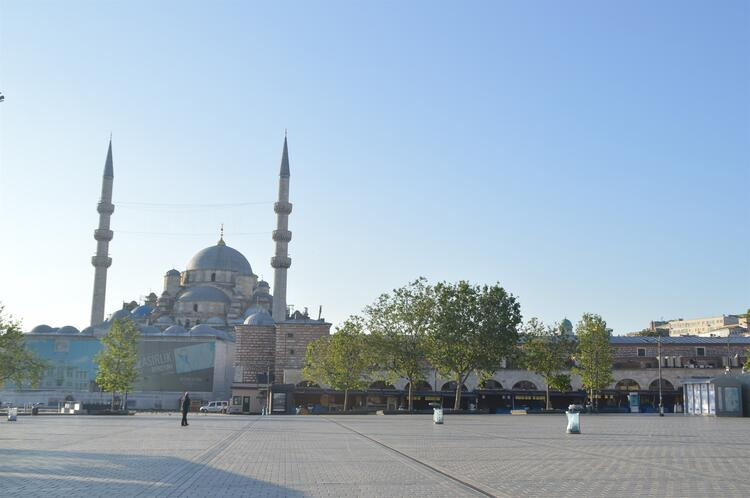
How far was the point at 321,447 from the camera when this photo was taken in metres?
18.8

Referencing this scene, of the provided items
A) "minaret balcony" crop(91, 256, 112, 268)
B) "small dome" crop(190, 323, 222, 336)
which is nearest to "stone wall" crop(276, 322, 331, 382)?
"small dome" crop(190, 323, 222, 336)

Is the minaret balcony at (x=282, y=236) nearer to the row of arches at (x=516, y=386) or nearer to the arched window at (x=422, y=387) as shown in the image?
the row of arches at (x=516, y=386)

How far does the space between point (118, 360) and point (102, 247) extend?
33.3 metres

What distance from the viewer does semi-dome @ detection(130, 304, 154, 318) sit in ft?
331

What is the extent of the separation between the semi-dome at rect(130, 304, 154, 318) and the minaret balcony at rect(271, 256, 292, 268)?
27.4 meters

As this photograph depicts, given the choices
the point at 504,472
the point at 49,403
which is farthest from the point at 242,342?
the point at 504,472

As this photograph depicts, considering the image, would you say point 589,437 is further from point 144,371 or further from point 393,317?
point 144,371

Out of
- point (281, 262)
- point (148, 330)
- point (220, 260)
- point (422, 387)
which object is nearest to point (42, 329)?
point (148, 330)

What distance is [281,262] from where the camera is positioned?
81562 millimetres

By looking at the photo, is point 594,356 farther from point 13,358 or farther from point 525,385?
point 13,358

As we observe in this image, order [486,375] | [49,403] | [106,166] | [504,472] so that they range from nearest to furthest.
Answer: [504,472]
[486,375]
[49,403]
[106,166]

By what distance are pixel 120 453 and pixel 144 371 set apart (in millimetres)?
70094

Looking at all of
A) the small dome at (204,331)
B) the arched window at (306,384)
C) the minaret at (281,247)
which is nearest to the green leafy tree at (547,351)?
the arched window at (306,384)

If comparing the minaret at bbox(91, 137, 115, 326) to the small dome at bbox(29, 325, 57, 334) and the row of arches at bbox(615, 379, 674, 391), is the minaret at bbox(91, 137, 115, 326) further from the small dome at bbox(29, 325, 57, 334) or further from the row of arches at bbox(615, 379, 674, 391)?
the row of arches at bbox(615, 379, 674, 391)
